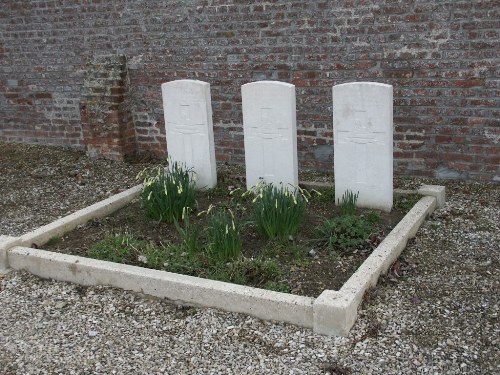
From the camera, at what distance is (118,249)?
4531 mm

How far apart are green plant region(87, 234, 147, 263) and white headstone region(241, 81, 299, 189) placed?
1.35 metres

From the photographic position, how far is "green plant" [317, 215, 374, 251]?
445 centimetres

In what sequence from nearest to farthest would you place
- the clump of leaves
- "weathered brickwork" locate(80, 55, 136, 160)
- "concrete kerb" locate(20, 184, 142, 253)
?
the clump of leaves → "concrete kerb" locate(20, 184, 142, 253) → "weathered brickwork" locate(80, 55, 136, 160)

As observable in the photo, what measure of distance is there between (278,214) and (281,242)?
213 millimetres

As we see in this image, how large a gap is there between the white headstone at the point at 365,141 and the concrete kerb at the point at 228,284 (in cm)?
37

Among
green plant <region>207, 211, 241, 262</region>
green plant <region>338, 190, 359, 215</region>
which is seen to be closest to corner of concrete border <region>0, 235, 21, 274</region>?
green plant <region>207, 211, 241, 262</region>

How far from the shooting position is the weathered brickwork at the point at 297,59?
5.73 m

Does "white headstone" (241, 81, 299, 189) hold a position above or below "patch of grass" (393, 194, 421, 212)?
above

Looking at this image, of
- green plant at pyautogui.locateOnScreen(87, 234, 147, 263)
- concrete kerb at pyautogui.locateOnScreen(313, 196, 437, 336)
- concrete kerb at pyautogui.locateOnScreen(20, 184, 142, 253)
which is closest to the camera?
concrete kerb at pyautogui.locateOnScreen(313, 196, 437, 336)

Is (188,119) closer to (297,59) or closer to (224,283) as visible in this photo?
(297,59)

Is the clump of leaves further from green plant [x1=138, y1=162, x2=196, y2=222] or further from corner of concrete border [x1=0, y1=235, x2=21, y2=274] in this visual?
corner of concrete border [x1=0, y1=235, x2=21, y2=274]

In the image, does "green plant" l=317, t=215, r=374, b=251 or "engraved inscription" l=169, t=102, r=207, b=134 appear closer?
"green plant" l=317, t=215, r=374, b=251

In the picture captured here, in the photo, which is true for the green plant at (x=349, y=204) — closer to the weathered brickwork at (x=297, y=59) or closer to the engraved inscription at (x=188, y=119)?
the weathered brickwork at (x=297, y=59)

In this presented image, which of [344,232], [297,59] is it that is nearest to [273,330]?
[344,232]
